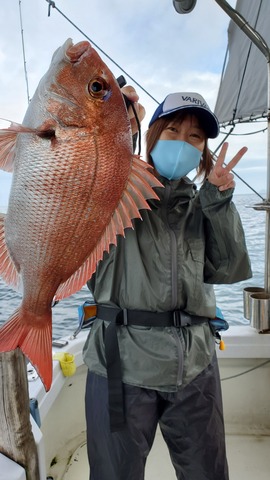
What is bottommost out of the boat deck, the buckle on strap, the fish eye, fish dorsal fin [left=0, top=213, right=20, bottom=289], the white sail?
the boat deck

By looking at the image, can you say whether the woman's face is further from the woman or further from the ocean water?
the ocean water

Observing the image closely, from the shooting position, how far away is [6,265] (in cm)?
90

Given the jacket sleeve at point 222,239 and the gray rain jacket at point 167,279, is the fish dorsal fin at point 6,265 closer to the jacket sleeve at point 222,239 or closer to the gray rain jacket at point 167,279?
the gray rain jacket at point 167,279

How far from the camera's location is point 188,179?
165cm

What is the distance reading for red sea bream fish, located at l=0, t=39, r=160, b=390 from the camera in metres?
0.83

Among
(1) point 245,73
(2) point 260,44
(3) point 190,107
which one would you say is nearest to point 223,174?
(3) point 190,107

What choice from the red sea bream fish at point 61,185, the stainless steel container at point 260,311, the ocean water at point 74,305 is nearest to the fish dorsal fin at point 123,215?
the red sea bream fish at point 61,185

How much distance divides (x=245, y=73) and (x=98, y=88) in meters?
4.27

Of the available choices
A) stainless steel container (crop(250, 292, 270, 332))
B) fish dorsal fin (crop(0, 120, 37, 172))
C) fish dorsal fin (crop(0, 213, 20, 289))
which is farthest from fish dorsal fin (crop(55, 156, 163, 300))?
stainless steel container (crop(250, 292, 270, 332))

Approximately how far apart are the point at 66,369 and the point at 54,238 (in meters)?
1.65

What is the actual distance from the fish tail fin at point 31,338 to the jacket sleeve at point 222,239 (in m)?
0.82

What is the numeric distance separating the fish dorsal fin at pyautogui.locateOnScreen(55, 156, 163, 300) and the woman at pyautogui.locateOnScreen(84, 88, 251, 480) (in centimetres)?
54

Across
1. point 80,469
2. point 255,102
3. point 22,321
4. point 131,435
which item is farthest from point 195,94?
point 255,102

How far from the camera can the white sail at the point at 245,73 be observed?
158 inches
